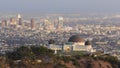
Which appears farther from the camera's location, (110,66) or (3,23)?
(3,23)

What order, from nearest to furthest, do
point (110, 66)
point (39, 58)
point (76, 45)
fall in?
point (39, 58) → point (110, 66) → point (76, 45)

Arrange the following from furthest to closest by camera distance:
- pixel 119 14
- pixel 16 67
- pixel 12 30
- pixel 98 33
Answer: pixel 119 14 < pixel 12 30 < pixel 98 33 < pixel 16 67

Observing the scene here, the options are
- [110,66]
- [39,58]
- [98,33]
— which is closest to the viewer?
[39,58]

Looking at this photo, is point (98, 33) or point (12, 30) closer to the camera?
point (98, 33)

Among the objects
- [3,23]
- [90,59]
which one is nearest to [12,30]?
[3,23]

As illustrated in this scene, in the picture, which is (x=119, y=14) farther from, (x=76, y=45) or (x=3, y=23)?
(x=76, y=45)

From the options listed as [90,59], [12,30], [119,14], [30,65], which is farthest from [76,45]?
[119,14]

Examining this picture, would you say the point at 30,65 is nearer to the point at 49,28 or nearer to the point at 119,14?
the point at 49,28

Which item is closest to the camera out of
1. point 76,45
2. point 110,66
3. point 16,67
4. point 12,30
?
point 16,67

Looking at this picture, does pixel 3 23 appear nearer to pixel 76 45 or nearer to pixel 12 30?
pixel 12 30
